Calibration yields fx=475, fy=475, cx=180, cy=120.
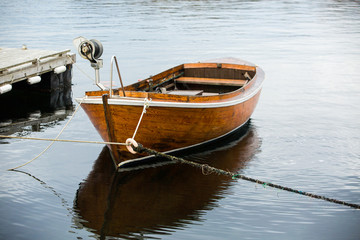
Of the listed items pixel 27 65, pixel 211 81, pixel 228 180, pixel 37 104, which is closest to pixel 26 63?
pixel 27 65

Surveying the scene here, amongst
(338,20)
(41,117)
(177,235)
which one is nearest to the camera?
(177,235)

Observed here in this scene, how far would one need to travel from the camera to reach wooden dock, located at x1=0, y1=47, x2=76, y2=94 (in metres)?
14.6

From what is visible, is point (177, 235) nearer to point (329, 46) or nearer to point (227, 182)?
point (227, 182)

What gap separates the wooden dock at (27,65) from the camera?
14562 millimetres

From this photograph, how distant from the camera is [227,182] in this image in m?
10.1

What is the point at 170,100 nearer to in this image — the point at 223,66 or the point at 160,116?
the point at 160,116

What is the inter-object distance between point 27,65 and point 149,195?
814cm

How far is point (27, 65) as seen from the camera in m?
15.5

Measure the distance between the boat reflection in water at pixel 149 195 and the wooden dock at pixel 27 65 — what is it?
189 inches

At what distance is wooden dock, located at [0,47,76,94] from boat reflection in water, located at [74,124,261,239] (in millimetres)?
4809

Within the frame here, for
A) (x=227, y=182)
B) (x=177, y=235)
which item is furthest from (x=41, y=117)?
(x=177, y=235)

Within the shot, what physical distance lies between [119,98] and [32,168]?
8.83ft

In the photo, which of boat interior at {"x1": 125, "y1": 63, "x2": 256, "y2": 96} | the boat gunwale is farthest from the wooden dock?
the boat gunwale

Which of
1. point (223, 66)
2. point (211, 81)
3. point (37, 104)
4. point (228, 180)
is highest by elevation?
point (223, 66)
